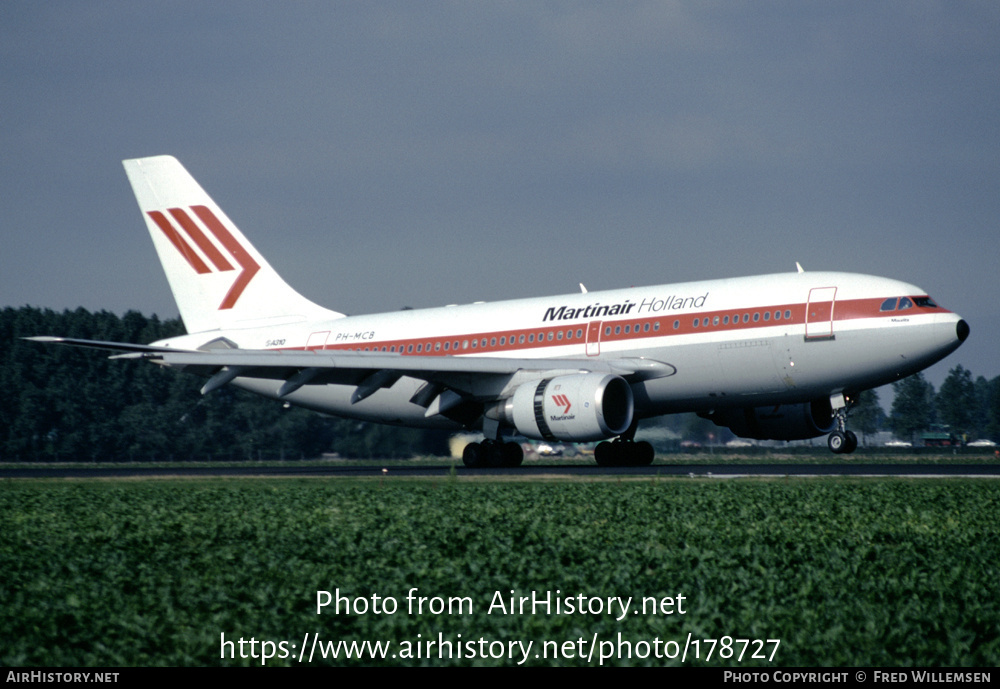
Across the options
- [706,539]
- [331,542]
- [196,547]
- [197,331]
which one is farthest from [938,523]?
[197,331]

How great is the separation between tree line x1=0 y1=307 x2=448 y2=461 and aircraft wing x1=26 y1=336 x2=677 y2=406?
17009mm

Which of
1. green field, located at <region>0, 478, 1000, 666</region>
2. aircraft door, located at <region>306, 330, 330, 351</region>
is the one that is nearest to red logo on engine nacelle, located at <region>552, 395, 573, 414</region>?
green field, located at <region>0, 478, 1000, 666</region>

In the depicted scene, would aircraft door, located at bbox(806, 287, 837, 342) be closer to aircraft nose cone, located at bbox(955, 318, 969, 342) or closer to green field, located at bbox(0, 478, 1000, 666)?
aircraft nose cone, located at bbox(955, 318, 969, 342)

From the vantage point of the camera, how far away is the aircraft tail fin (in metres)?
33.5

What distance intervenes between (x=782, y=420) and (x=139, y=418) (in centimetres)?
4266

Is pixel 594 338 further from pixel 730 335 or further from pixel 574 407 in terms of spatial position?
pixel 730 335

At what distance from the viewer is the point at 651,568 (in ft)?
33.8

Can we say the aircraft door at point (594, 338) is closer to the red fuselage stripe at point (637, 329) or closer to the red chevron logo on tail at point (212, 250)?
the red fuselage stripe at point (637, 329)

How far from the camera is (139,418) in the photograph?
202ft

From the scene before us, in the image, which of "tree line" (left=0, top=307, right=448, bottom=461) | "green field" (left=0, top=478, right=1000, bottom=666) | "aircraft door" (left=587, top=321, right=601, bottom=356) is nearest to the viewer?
"green field" (left=0, top=478, right=1000, bottom=666)

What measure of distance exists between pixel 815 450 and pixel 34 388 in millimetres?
42526

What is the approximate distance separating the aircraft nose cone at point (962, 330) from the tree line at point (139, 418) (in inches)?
956

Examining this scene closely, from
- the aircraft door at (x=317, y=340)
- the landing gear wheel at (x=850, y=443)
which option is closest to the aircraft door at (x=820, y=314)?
the landing gear wheel at (x=850, y=443)

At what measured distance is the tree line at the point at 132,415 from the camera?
5231cm
